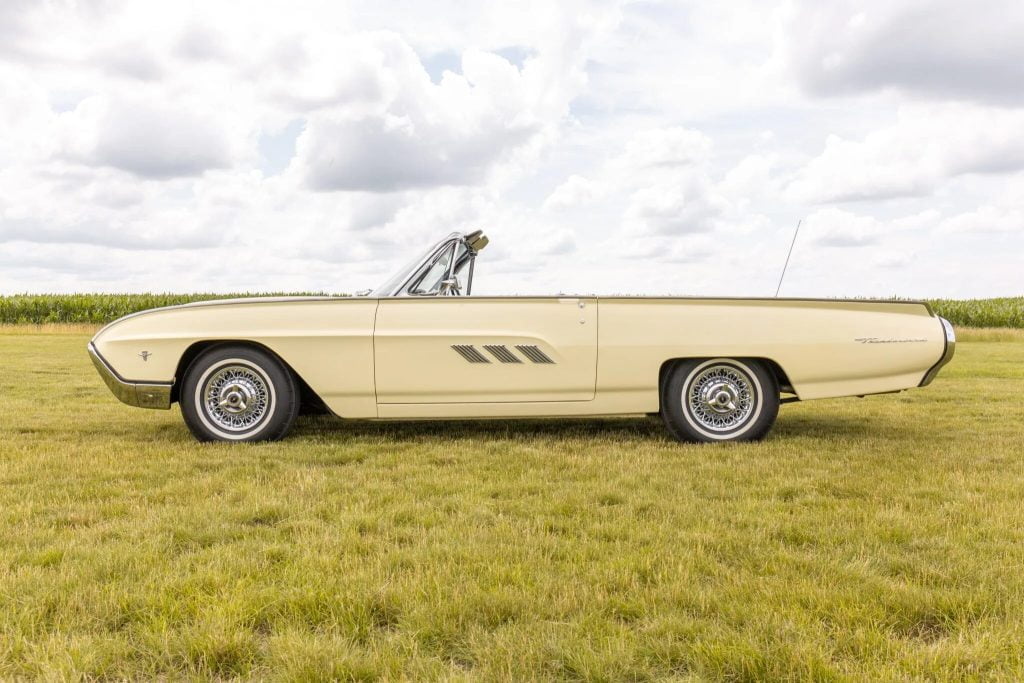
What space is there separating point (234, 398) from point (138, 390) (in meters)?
0.70

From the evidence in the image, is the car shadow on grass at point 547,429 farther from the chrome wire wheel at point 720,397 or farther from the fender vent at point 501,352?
the fender vent at point 501,352

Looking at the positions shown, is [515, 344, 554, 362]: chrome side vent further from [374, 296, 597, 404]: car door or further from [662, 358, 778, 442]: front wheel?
[662, 358, 778, 442]: front wheel

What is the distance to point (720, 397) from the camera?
6207 millimetres

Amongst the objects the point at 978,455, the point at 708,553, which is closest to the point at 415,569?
the point at 708,553

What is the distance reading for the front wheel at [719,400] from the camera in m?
6.15

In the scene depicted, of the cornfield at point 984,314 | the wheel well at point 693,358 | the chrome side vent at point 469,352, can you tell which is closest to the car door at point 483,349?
the chrome side vent at point 469,352

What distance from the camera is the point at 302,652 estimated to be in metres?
2.47

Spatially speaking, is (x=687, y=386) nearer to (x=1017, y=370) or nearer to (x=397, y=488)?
(x=397, y=488)

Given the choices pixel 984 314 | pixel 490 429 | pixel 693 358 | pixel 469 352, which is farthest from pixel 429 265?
pixel 984 314

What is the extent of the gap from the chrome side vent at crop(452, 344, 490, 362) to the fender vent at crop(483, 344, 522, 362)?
0.07 meters

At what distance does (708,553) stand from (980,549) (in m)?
1.15

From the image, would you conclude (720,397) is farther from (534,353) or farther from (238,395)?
(238,395)

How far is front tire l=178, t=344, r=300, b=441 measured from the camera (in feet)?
19.8

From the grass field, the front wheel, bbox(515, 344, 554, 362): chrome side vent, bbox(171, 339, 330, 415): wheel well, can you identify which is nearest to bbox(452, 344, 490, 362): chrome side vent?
bbox(515, 344, 554, 362): chrome side vent
